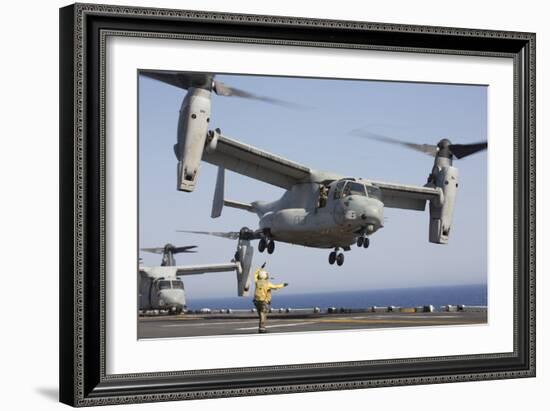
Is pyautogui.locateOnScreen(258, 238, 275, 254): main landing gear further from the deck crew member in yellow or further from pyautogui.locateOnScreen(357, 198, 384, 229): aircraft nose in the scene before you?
pyautogui.locateOnScreen(357, 198, 384, 229): aircraft nose

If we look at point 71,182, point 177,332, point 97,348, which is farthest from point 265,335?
point 71,182

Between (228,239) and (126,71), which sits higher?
(126,71)

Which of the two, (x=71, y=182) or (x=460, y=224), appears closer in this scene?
(x=71, y=182)

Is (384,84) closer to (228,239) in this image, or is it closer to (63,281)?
(228,239)

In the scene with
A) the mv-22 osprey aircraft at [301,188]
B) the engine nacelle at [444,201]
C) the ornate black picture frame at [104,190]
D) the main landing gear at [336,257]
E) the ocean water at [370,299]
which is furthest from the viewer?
the engine nacelle at [444,201]

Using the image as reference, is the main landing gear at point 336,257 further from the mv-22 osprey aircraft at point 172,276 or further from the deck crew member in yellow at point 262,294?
the mv-22 osprey aircraft at point 172,276

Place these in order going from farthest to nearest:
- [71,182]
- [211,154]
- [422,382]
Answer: [422,382]
[211,154]
[71,182]

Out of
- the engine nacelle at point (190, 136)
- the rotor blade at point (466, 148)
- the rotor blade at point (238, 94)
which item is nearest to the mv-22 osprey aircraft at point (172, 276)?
the engine nacelle at point (190, 136)
